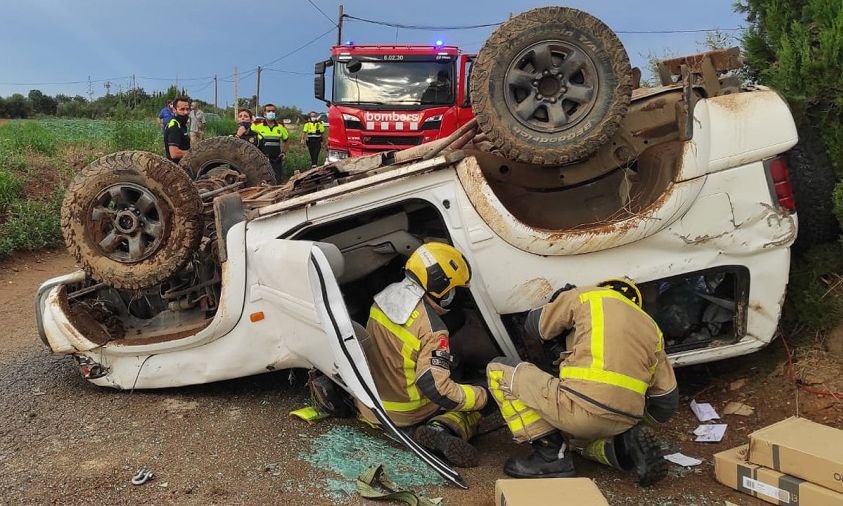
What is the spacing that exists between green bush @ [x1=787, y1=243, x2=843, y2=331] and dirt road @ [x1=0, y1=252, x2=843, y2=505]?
0.25 meters

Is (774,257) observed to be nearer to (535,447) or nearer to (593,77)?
(593,77)

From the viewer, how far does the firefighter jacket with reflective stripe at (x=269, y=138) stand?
12.5m

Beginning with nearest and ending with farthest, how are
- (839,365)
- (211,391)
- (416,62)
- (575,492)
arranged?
(575,492)
(839,365)
(211,391)
(416,62)

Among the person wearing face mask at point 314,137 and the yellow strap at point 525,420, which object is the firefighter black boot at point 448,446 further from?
the person wearing face mask at point 314,137

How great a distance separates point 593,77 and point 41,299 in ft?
10.2

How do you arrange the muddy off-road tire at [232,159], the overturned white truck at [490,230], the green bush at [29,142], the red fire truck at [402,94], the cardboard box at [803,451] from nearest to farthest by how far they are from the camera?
1. the cardboard box at [803,451]
2. the overturned white truck at [490,230]
3. the muddy off-road tire at [232,159]
4. the red fire truck at [402,94]
5. the green bush at [29,142]

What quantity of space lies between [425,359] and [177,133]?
6213 mm

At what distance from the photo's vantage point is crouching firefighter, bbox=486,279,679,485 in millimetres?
2664

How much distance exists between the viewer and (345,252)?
3.53 m

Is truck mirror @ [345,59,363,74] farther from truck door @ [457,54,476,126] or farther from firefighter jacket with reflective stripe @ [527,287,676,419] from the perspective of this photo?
firefighter jacket with reflective stripe @ [527,287,676,419]

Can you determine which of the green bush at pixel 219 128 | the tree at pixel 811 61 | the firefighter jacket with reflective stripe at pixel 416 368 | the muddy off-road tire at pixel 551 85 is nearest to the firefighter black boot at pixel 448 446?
the firefighter jacket with reflective stripe at pixel 416 368

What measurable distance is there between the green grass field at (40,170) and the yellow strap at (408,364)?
622cm

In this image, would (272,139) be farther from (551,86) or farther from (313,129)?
(551,86)

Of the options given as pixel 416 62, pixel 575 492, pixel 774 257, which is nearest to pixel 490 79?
pixel 774 257
